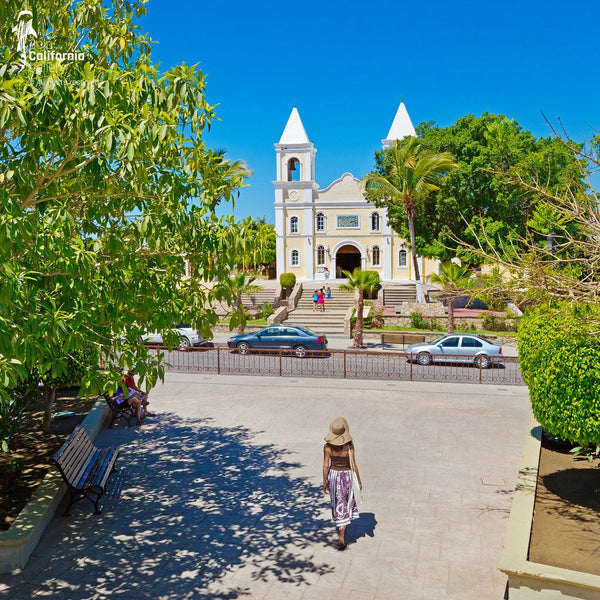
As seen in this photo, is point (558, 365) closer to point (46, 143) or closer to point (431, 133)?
point (46, 143)

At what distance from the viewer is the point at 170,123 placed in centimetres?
566

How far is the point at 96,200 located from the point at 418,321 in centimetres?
2552

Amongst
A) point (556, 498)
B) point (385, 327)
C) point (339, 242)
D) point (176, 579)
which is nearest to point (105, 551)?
point (176, 579)

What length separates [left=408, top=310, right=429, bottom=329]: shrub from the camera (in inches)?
1175

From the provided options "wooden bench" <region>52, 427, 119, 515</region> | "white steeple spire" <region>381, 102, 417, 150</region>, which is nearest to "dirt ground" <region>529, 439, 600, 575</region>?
"wooden bench" <region>52, 427, 119, 515</region>

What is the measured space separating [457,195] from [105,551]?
88.7ft

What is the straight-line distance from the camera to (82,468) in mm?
8430

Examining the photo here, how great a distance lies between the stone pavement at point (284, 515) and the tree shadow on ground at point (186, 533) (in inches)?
0.9

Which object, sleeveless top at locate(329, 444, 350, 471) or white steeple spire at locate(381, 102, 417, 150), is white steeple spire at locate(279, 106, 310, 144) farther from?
sleeveless top at locate(329, 444, 350, 471)

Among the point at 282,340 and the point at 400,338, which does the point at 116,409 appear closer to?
the point at 282,340

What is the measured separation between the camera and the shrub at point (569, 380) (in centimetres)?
704

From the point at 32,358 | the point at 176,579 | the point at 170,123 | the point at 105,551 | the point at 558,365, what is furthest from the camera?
the point at 558,365

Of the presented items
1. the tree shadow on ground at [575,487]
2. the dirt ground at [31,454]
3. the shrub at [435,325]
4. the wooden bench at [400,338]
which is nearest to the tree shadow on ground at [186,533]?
the dirt ground at [31,454]

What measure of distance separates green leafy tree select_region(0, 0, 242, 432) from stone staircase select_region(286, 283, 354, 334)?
82.0 ft
